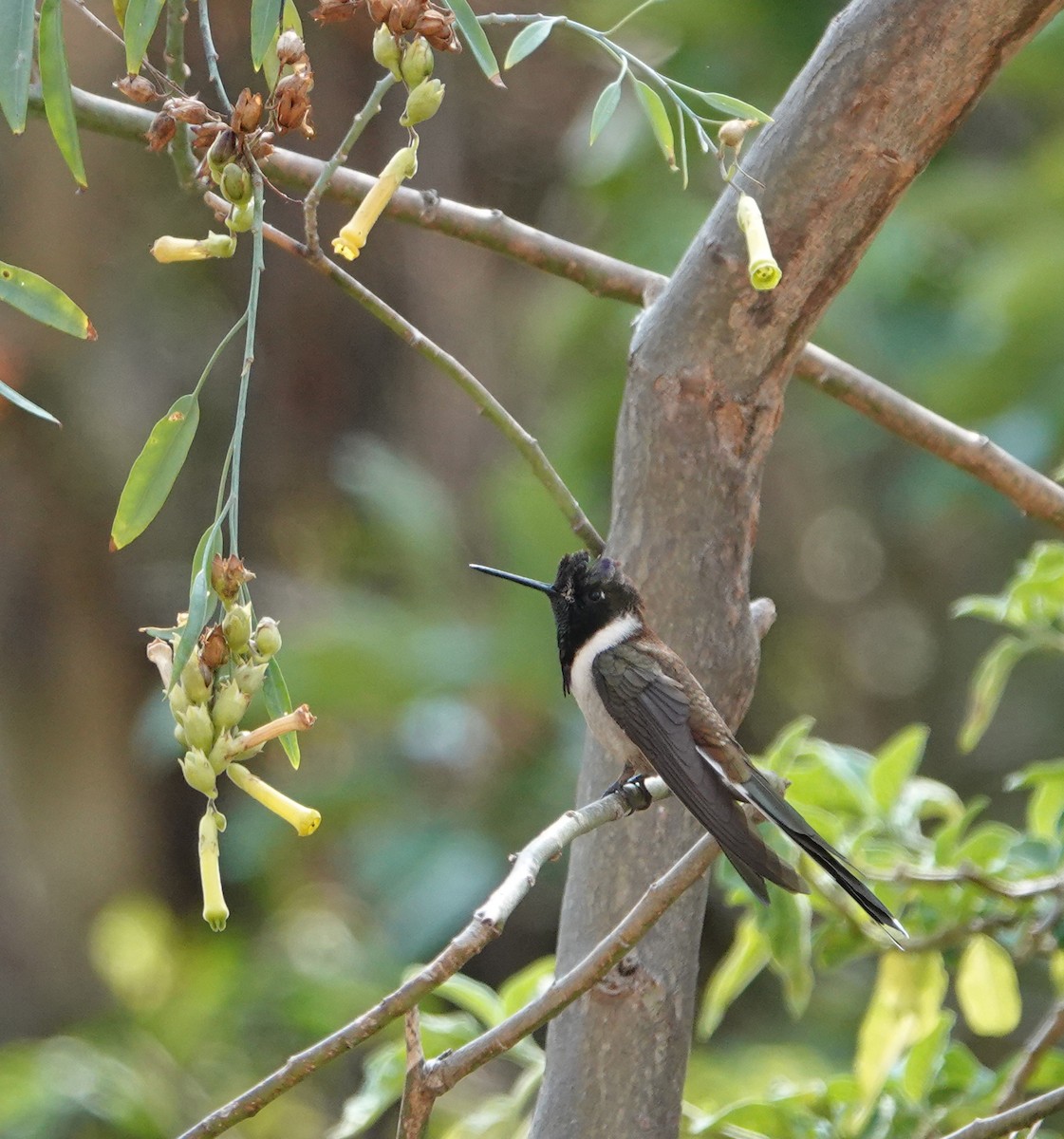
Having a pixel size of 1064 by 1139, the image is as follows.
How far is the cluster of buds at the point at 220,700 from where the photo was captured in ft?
4.62

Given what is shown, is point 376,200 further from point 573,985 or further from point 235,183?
point 573,985

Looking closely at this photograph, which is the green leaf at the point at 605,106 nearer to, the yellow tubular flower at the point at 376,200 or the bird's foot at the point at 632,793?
the yellow tubular flower at the point at 376,200

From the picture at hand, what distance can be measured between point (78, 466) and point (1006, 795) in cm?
506

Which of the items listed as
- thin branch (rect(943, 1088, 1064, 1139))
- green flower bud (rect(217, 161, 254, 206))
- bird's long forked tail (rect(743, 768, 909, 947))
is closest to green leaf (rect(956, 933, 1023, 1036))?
bird's long forked tail (rect(743, 768, 909, 947))

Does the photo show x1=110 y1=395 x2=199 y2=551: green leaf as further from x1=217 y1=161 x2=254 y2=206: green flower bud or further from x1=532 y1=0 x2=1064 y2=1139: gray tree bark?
x1=532 y1=0 x2=1064 y2=1139: gray tree bark

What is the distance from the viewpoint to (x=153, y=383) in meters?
7.95

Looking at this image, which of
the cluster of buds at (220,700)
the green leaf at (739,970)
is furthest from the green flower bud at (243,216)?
the green leaf at (739,970)

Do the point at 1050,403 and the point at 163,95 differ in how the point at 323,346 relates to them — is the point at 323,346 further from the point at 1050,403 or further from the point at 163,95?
the point at 163,95

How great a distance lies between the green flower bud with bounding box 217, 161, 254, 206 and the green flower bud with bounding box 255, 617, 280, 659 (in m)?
0.43

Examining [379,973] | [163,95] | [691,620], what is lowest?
[379,973]

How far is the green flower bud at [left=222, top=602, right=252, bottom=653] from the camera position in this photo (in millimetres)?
1437

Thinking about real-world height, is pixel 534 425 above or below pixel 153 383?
above

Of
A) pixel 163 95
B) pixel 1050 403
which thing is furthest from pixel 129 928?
pixel 163 95

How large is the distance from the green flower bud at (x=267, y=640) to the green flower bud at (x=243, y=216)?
398 millimetres
